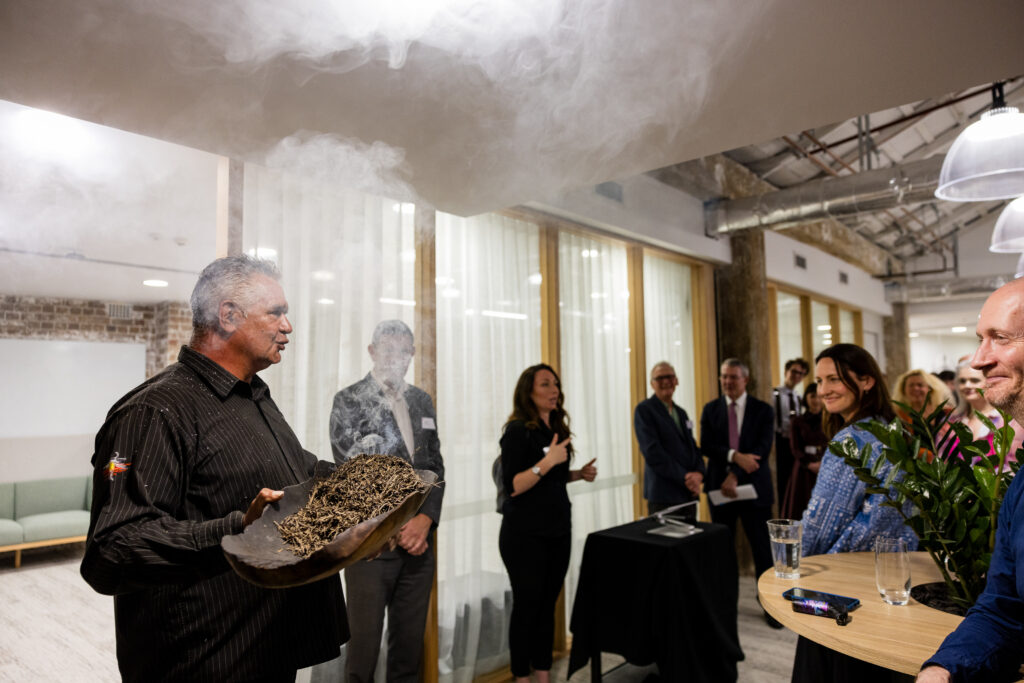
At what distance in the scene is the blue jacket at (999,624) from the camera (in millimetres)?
1043

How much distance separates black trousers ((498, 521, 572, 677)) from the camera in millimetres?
2633

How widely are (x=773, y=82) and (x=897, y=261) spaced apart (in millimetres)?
9342

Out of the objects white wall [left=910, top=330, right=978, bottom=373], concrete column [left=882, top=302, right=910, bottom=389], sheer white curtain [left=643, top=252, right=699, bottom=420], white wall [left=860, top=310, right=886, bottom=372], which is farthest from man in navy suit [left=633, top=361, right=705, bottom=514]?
white wall [left=910, top=330, right=978, bottom=373]

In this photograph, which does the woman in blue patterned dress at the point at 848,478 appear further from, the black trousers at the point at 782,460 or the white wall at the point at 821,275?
the white wall at the point at 821,275

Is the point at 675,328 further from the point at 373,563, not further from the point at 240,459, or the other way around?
the point at 240,459

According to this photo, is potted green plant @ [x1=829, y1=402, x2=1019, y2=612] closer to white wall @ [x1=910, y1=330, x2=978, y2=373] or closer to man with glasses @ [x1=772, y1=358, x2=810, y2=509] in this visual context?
man with glasses @ [x1=772, y1=358, x2=810, y2=509]

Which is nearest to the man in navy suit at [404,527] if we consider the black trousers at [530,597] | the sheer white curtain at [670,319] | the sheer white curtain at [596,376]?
the black trousers at [530,597]

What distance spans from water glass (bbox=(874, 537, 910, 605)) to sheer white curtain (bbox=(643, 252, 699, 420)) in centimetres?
273

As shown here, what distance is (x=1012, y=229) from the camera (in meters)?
2.26

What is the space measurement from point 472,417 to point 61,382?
1.87 m

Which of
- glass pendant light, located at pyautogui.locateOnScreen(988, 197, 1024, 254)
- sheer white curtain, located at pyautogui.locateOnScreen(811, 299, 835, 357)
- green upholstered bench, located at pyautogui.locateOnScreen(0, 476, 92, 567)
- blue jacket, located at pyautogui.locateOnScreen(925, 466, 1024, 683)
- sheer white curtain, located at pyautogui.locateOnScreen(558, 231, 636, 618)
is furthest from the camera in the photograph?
sheer white curtain, located at pyautogui.locateOnScreen(811, 299, 835, 357)

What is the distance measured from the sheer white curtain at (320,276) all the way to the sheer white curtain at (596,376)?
1.47m

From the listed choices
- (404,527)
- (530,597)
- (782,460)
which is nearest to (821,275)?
(782,460)

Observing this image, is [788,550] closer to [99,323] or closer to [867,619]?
[867,619]
